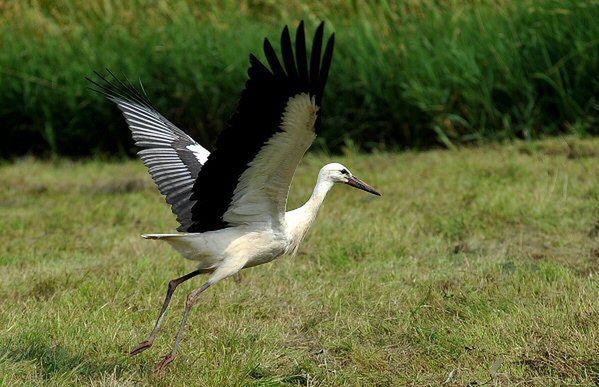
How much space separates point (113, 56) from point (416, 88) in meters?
3.38

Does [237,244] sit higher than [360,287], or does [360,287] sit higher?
[237,244]

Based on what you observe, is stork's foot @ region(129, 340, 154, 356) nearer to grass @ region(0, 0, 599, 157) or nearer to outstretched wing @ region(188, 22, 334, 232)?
outstretched wing @ region(188, 22, 334, 232)

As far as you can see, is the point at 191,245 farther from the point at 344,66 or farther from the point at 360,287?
the point at 344,66

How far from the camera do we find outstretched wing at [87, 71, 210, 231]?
5328 millimetres

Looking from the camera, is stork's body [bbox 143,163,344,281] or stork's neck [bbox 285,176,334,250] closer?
stork's body [bbox 143,163,344,281]

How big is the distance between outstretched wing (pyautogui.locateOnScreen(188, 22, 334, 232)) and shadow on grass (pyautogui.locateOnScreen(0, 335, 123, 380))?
34.9 inches

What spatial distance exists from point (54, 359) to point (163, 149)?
1.79 m

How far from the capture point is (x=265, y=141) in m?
4.15

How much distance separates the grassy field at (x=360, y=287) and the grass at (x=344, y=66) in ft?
2.39

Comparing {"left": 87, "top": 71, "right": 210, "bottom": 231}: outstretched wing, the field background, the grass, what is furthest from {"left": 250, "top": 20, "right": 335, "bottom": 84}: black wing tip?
the grass

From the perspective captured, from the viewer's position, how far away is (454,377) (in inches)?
158

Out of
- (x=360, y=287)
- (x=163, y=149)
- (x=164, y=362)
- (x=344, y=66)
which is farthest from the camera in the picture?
(x=344, y=66)

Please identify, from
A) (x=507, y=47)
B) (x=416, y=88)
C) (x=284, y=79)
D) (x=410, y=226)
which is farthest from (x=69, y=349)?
(x=507, y=47)

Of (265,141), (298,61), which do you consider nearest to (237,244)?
(265,141)
